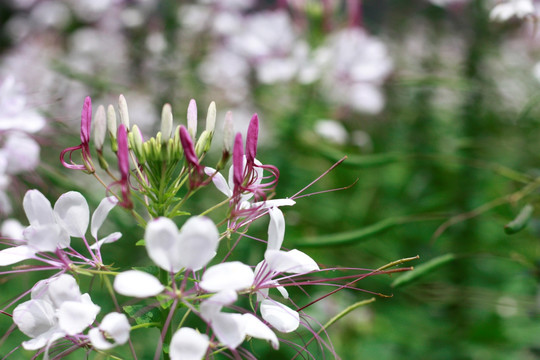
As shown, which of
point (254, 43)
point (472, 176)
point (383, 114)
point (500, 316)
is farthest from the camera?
point (383, 114)

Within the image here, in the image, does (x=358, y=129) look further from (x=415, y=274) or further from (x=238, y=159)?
(x=238, y=159)

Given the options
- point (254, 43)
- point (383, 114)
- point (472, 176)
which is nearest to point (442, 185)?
point (472, 176)

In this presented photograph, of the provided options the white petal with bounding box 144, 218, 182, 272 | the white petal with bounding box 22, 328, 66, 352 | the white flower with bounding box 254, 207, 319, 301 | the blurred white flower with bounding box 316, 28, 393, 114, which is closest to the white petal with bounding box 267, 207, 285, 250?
the white flower with bounding box 254, 207, 319, 301

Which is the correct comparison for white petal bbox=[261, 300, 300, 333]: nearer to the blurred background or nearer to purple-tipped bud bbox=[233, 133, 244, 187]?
purple-tipped bud bbox=[233, 133, 244, 187]

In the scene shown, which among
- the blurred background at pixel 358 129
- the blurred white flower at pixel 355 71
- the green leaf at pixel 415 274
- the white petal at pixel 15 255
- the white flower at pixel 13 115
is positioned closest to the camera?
the white petal at pixel 15 255

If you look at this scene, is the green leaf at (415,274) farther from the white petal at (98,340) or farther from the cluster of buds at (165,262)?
the white petal at (98,340)

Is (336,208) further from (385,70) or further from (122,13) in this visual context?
(122,13)

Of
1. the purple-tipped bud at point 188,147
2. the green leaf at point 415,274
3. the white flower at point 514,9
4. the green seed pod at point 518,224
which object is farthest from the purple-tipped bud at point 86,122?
the white flower at point 514,9
